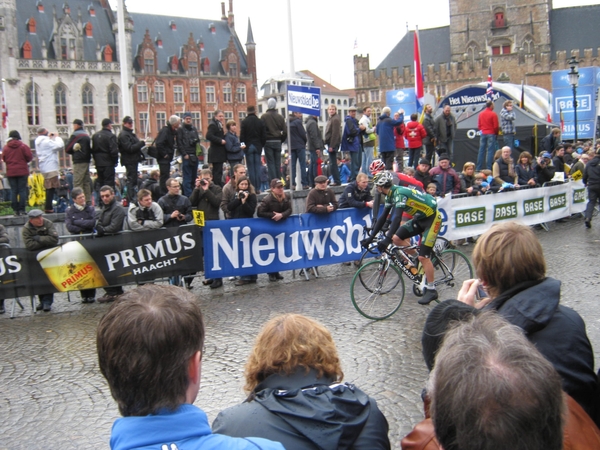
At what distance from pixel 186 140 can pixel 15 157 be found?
3.79 metres

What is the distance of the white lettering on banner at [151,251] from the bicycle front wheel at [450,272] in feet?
14.3

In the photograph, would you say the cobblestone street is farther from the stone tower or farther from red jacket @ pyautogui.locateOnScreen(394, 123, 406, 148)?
the stone tower

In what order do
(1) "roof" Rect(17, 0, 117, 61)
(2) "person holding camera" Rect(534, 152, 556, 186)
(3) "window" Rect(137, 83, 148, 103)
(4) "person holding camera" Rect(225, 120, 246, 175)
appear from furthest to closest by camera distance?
(3) "window" Rect(137, 83, 148, 103) < (1) "roof" Rect(17, 0, 117, 61) < (2) "person holding camera" Rect(534, 152, 556, 186) < (4) "person holding camera" Rect(225, 120, 246, 175)

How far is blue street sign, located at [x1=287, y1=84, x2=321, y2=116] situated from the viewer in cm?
1448

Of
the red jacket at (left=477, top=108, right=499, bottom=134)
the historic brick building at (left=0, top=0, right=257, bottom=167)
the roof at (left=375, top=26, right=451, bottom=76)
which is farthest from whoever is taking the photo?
the roof at (left=375, top=26, right=451, bottom=76)

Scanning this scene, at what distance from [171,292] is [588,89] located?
35.2 meters

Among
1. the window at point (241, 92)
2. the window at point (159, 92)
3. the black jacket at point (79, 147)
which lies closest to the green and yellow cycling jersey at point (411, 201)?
the black jacket at point (79, 147)

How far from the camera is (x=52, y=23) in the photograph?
72.2 meters

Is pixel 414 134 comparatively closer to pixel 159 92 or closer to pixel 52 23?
pixel 52 23

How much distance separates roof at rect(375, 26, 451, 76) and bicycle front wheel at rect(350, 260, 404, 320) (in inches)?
3299

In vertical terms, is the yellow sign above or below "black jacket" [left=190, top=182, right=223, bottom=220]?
below

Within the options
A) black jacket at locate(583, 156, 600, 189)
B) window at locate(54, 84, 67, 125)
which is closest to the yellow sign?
black jacket at locate(583, 156, 600, 189)

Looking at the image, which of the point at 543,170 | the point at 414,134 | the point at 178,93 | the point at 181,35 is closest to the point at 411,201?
the point at 543,170

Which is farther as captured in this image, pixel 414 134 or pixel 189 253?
pixel 414 134
